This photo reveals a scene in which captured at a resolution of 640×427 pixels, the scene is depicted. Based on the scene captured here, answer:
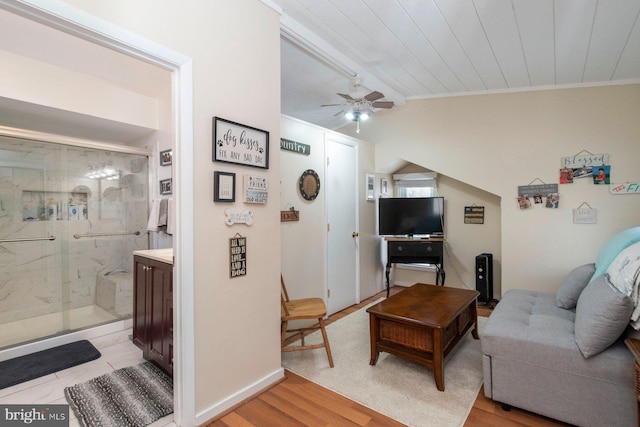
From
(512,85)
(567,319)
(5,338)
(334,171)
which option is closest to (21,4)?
(334,171)

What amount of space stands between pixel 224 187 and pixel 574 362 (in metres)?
2.26

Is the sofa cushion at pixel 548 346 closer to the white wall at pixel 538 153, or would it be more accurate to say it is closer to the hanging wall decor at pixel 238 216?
the white wall at pixel 538 153

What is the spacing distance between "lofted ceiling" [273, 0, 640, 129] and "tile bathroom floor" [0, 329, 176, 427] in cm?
291

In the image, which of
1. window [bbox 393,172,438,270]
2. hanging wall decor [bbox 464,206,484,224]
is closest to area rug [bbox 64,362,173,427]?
window [bbox 393,172,438,270]

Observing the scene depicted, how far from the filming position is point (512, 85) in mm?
3400

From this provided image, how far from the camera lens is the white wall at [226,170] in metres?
1.72

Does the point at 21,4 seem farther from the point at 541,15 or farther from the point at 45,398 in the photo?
the point at 541,15

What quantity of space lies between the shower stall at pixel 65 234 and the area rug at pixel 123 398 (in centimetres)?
119

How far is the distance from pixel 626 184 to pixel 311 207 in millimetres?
3170

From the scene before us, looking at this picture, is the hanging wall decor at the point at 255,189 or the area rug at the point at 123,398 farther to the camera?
the hanging wall decor at the point at 255,189

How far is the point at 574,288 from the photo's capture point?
7.99 feet

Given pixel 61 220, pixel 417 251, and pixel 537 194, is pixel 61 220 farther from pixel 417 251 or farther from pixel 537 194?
pixel 537 194

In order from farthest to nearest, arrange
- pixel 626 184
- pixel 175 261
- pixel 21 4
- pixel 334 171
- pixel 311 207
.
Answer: pixel 334 171, pixel 311 207, pixel 626 184, pixel 175 261, pixel 21 4

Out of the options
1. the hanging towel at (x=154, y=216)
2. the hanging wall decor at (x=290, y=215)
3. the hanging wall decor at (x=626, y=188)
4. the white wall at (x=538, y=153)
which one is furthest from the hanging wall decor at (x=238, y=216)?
the hanging wall decor at (x=626, y=188)
